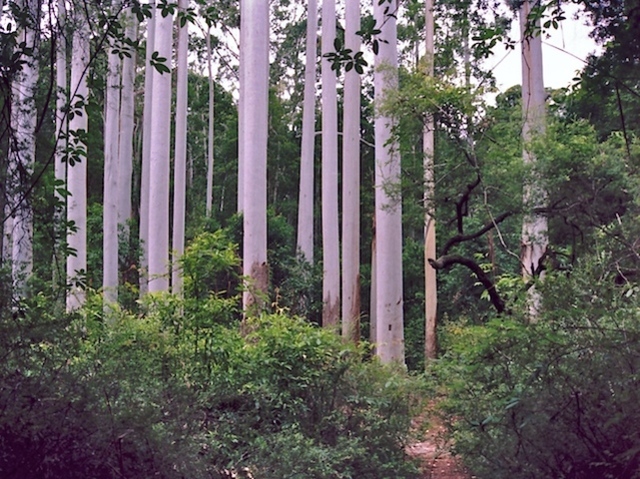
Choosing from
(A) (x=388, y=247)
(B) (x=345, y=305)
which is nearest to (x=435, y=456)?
(A) (x=388, y=247)

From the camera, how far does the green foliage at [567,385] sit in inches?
166

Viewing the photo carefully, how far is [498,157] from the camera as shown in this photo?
937 cm

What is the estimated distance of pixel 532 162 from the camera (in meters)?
8.96

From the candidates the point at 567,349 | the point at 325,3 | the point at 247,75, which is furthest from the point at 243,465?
the point at 325,3

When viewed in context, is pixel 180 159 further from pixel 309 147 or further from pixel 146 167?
pixel 309 147

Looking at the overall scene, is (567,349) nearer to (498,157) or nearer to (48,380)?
(48,380)

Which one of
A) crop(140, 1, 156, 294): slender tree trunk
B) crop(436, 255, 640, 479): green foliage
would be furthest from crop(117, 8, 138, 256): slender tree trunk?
crop(436, 255, 640, 479): green foliage

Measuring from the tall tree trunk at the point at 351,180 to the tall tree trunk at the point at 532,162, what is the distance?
4.77 meters

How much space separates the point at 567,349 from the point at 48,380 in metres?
3.19

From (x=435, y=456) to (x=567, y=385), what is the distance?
9.39ft

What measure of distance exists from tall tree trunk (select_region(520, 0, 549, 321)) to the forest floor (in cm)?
171

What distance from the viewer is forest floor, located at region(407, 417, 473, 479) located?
23.2 ft

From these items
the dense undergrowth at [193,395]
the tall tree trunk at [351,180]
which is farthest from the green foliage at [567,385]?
the tall tree trunk at [351,180]

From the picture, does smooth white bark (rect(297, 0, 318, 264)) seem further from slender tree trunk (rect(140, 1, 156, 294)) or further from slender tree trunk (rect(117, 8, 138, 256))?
slender tree trunk (rect(117, 8, 138, 256))
